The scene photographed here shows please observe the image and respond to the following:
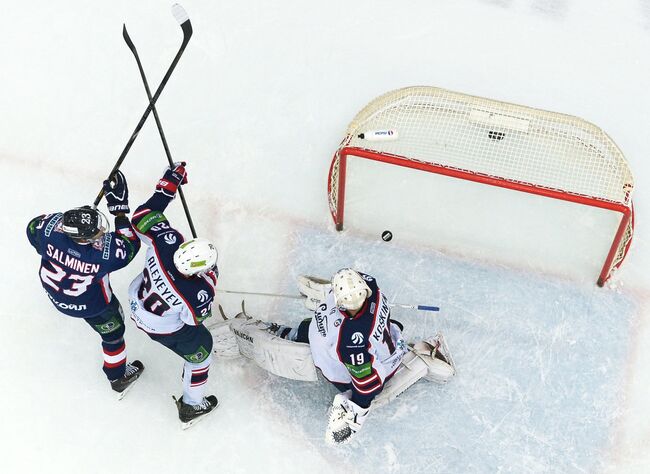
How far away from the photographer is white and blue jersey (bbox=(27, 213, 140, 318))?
2764mm

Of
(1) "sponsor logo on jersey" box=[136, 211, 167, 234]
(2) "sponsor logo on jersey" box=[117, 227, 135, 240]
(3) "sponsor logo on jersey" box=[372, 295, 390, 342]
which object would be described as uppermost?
(1) "sponsor logo on jersey" box=[136, 211, 167, 234]

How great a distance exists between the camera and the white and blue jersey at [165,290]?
2.76 metres

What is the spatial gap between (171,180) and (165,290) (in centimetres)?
56

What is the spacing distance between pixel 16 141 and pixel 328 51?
1755mm

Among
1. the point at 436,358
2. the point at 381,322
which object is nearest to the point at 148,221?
the point at 381,322

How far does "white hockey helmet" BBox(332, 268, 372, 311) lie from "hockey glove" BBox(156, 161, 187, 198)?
34.2 inches

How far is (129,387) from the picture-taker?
327 cm

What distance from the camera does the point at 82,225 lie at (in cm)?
267

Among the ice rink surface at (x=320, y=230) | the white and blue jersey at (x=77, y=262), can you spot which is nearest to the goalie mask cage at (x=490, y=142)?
the ice rink surface at (x=320, y=230)

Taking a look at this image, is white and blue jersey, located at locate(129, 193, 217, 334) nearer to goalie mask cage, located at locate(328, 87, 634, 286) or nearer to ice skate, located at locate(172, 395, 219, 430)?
ice skate, located at locate(172, 395, 219, 430)

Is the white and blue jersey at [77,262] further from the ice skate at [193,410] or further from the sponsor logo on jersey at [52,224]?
the ice skate at [193,410]

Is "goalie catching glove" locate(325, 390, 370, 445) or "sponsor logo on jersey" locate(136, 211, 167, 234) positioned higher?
"sponsor logo on jersey" locate(136, 211, 167, 234)

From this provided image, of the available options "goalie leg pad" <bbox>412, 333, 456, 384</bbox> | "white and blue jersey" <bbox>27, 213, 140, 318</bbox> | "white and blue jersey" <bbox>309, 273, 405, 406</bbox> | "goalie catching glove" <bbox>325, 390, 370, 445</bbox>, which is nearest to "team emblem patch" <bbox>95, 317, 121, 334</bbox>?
"white and blue jersey" <bbox>27, 213, 140, 318</bbox>

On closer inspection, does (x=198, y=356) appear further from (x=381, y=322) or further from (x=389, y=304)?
(x=389, y=304)
